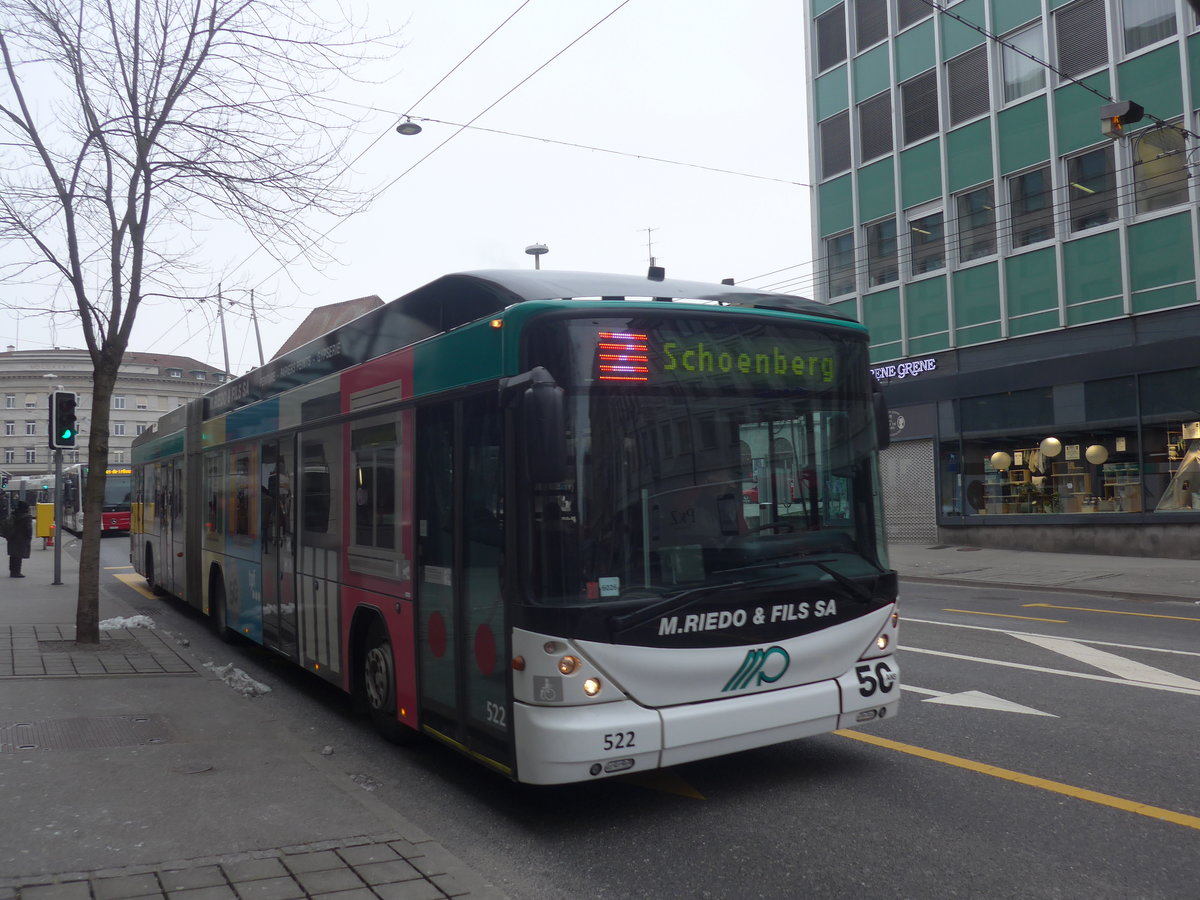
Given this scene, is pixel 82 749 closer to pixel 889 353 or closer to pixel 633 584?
pixel 633 584

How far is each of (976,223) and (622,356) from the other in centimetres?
2235

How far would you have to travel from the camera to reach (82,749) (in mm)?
6566

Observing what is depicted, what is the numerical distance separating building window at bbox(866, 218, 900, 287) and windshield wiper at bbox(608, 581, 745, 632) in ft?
78.1

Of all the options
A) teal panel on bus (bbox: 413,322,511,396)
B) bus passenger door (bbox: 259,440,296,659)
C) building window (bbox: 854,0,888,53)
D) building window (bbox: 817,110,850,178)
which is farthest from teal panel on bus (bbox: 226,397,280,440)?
building window (bbox: 854,0,888,53)

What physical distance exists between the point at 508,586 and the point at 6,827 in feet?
8.48

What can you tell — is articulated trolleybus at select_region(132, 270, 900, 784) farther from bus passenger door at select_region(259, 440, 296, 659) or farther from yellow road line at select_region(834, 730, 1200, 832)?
bus passenger door at select_region(259, 440, 296, 659)

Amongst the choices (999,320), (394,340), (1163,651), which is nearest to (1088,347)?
(999,320)

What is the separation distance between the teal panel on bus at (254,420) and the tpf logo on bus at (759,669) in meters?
5.41

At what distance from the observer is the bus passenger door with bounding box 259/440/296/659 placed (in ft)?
28.8

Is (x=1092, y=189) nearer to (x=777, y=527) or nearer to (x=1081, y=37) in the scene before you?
(x=1081, y=37)

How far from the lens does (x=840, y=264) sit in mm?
29406

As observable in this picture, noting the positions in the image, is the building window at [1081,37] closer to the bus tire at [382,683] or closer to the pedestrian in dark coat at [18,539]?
the bus tire at [382,683]

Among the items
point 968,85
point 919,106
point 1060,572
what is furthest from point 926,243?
point 1060,572

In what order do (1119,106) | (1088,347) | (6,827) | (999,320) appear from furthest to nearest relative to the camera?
(999,320), (1088,347), (1119,106), (6,827)
